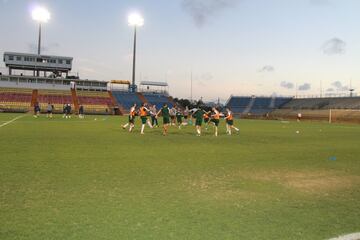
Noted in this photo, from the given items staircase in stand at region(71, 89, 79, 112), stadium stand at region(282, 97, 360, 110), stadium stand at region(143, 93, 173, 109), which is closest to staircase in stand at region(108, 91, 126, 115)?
staircase in stand at region(71, 89, 79, 112)

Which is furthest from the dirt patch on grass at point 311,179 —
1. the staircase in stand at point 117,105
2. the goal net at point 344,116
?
the staircase in stand at point 117,105

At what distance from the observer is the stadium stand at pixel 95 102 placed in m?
78.9

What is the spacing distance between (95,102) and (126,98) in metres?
9.78

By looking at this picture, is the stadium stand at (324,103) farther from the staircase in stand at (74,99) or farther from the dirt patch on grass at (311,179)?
the dirt patch on grass at (311,179)

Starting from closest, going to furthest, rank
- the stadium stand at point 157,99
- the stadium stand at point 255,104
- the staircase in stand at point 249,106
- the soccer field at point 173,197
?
the soccer field at point 173,197, the stadium stand at point 157,99, the staircase in stand at point 249,106, the stadium stand at point 255,104

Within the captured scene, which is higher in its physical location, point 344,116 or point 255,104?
point 255,104

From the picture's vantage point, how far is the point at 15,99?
259 feet

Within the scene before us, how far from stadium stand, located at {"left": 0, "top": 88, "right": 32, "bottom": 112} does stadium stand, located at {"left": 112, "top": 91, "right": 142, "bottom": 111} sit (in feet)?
62.1

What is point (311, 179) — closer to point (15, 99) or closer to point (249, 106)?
point (15, 99)

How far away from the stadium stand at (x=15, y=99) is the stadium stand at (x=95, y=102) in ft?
34.0

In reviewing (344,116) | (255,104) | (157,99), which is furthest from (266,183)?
(255,104)

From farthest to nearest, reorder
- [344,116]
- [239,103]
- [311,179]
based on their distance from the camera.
Answer: [239,103] → [344,116] → [311,179]

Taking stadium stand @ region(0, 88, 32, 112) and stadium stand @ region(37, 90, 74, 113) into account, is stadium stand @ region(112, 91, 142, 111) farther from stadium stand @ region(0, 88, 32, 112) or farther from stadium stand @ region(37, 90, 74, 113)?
stadium stand @ region(0, 88, 32, 112)

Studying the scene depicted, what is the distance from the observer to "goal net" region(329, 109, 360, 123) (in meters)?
66.4
